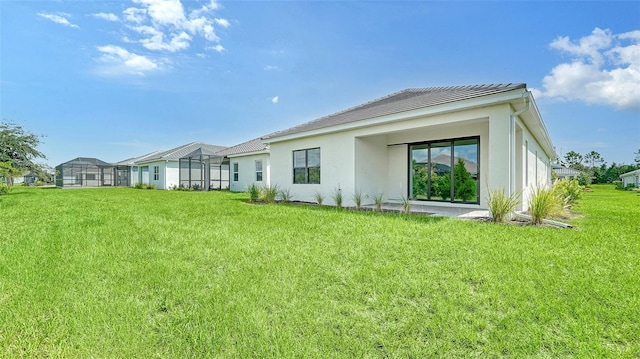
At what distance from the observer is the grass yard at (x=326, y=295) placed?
2.32 m

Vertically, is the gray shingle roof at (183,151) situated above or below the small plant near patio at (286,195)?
above

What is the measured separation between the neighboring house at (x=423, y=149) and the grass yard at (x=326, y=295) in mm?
3424

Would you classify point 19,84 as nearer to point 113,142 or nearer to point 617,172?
point 113,142

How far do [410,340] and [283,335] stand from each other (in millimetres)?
1070

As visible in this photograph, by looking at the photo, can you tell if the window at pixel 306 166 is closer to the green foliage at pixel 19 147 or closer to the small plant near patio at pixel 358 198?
the small plant near patio at pixel 358 198

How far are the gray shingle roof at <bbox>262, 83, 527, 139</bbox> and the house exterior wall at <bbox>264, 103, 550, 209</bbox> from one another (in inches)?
16.7

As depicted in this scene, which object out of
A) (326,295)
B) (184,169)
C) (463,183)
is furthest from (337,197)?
(184,169)

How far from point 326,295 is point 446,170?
8824mm

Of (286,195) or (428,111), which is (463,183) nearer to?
(428,111)

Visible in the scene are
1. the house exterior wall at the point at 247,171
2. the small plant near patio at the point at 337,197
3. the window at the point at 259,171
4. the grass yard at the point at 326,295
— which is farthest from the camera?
→ the window at the point at 259,171

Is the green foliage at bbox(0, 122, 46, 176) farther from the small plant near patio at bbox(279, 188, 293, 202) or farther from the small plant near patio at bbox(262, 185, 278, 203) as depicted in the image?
the small plant near patio at bbox(279, 188, 293, 202)

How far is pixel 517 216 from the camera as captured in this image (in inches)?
290

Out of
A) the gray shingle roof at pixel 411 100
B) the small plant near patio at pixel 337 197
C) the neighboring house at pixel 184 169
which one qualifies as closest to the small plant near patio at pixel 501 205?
the gray shingle roof at pixel 411 100

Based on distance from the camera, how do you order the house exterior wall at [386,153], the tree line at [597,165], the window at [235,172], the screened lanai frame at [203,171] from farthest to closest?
the tree line at [597,165]
the screened lanai frame at [203,171]
the window at [235,172]
the house exterior wall at [386,153]
